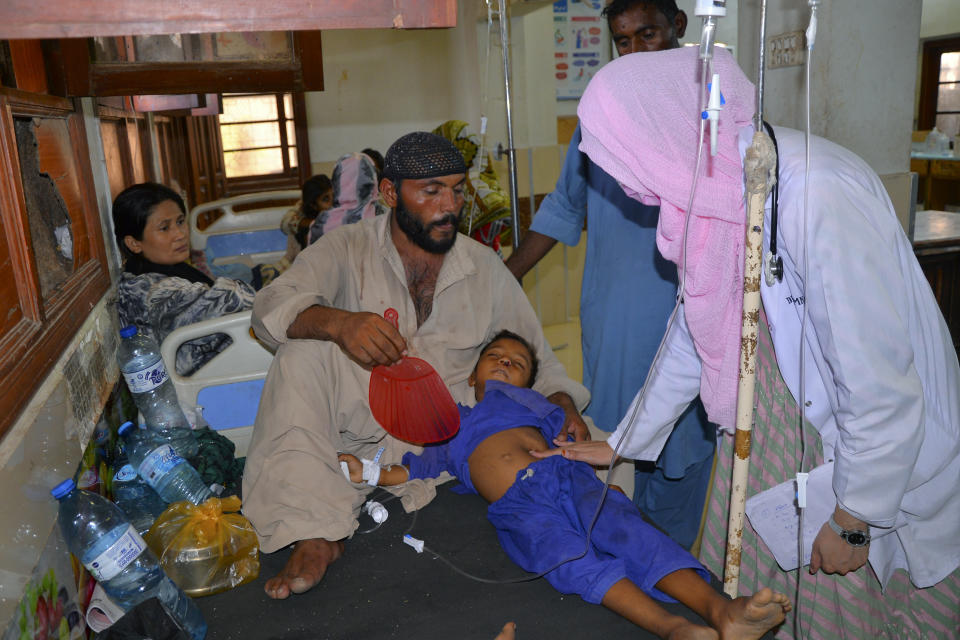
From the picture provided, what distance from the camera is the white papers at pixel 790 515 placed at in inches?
62.2

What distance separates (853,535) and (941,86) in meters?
10.8

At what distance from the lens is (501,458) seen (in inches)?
89.0

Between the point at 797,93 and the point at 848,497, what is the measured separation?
2748 mm

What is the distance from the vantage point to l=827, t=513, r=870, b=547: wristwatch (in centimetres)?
153

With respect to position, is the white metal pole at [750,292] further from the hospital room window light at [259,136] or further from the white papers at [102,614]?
the hospital room window light at [259,136]

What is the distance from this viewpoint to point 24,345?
6.22 ft

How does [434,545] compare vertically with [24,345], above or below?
below

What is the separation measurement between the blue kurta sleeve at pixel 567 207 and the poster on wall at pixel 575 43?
12.7 feet

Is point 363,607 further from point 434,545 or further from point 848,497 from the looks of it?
point 848,497

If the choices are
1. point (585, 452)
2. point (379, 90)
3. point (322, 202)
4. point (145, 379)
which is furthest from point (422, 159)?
point (379, 90)

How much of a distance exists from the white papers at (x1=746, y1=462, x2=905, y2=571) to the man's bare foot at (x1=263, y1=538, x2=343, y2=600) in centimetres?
111

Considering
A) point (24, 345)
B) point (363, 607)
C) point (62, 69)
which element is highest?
point (62, 69)

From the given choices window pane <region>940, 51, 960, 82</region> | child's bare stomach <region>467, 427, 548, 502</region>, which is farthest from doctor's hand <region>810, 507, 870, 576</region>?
window pane <region>940, 51, 960, 82</region>

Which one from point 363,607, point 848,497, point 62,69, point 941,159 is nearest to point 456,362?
point 363,607
